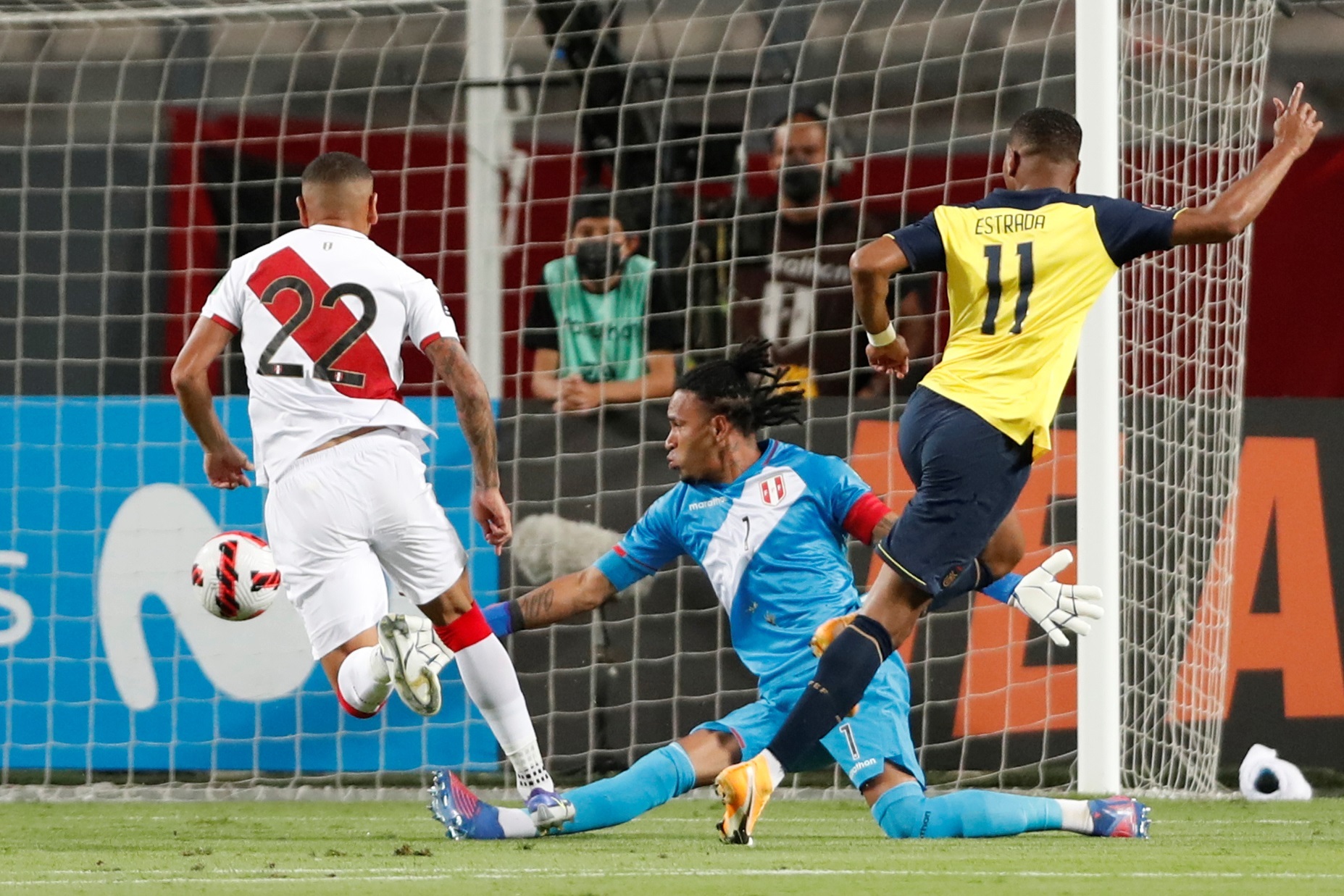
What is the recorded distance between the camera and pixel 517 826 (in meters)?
4.88

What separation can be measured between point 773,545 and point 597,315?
2551 mm

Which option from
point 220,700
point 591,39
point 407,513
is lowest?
point 220,700

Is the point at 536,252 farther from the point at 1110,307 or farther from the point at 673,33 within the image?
the point at 1110,307

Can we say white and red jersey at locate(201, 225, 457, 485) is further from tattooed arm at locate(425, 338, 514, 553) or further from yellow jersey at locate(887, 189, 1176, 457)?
yellow jersey at locate(887, 189, 1176, 457)

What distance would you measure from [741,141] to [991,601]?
6.68 ft

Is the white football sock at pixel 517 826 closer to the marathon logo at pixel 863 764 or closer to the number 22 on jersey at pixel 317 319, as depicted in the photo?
the marathon logo at pixel 863 764

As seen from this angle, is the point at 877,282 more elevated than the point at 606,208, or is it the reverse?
the point at 606,208

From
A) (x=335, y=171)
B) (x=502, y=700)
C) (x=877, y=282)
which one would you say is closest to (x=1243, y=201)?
(x=877, y=282)

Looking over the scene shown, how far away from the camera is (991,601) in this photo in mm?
7086

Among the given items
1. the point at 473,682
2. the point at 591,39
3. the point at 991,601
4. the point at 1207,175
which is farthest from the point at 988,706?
the point at 591,39

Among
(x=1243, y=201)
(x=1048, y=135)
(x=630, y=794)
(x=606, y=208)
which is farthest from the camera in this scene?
(x=606, y=208)

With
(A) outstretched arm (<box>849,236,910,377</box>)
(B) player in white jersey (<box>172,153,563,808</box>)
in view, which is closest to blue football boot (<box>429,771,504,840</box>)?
(B) player in white jersey (<box>172,153,563,808</box>)

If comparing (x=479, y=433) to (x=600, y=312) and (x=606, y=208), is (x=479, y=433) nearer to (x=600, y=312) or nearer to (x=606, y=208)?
(x=600, y=312)

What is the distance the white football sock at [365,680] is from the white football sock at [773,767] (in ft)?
3.09
